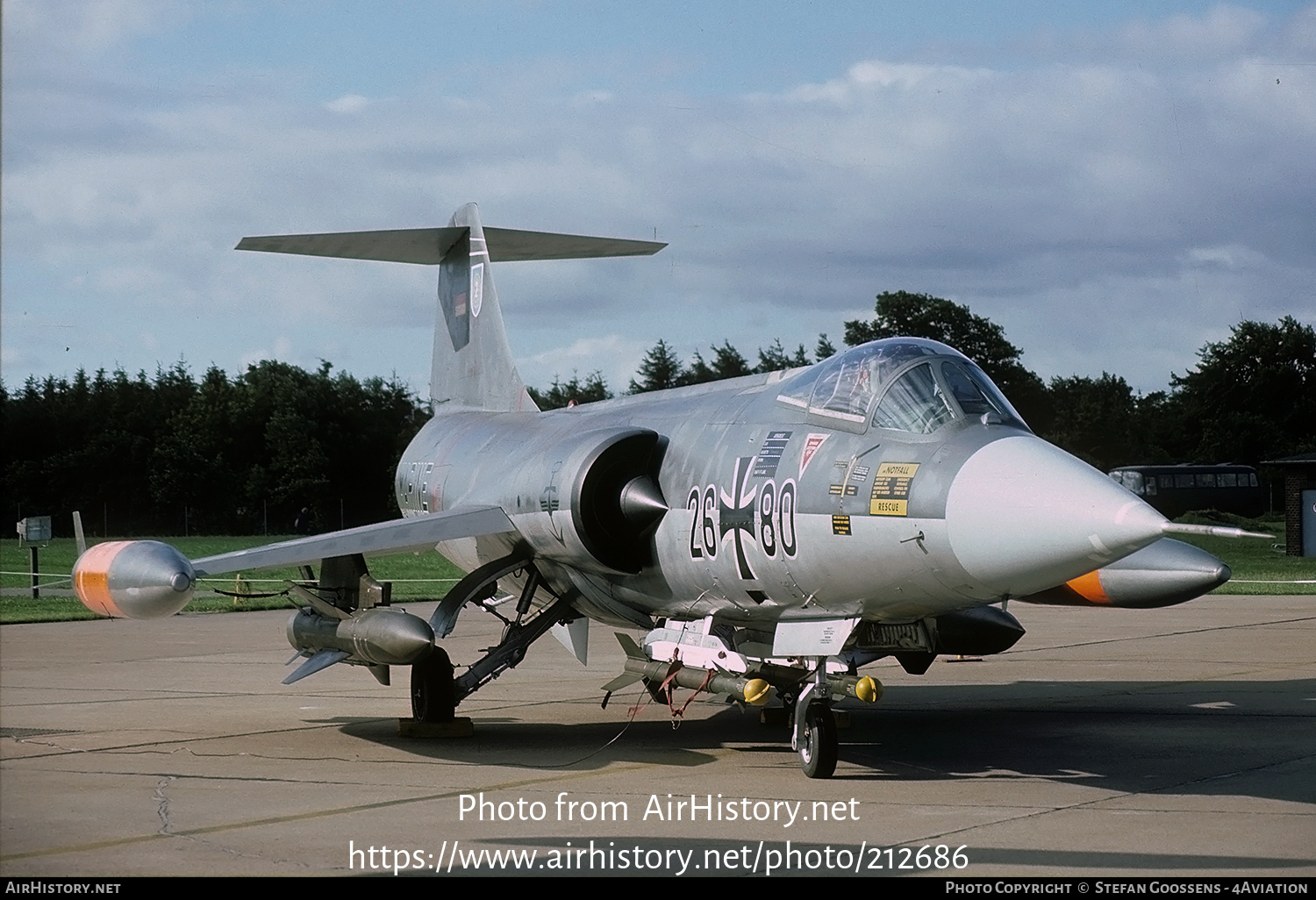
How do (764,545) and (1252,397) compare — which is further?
(1252,397)

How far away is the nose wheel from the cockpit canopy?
1.77 meters

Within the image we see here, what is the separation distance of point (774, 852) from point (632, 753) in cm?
371

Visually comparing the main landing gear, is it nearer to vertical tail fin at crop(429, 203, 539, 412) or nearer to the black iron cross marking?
the black iron cross marking

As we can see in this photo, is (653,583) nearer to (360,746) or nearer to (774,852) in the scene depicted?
(360,746)

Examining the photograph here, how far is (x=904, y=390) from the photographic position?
8.86 m

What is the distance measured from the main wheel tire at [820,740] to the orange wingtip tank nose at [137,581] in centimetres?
406

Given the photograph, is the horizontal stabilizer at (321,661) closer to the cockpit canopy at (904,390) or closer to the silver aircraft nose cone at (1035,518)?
the cockpit canopy at (904,390)

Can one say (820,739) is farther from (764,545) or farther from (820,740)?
(764,545)

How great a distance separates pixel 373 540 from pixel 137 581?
2.21 m

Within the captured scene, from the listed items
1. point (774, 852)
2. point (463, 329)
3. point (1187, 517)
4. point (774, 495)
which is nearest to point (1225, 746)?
point (774, 495)

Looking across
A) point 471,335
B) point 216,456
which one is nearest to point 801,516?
point 471,335

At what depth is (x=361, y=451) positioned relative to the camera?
200 feet

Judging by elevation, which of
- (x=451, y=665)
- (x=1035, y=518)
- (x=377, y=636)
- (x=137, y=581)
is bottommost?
(x=451, y=665)
